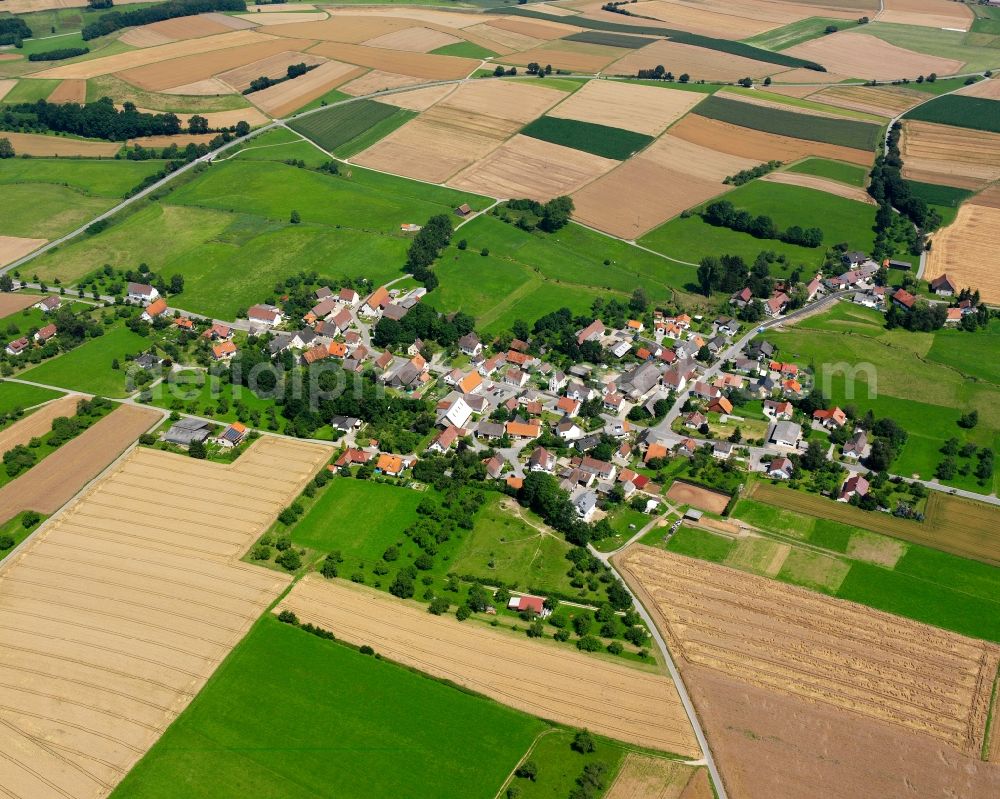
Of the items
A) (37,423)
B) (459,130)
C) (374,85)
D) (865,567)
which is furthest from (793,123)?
(37,423)

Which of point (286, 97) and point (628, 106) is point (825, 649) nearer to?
point (628, 106)

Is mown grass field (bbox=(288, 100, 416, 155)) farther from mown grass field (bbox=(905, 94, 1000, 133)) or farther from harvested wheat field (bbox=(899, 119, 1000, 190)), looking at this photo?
mown grass field (bbox=(905, 94, 1000, 133))

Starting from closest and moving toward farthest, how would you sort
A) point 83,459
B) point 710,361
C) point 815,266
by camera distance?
point 83,459, point 710,361, point 815,266

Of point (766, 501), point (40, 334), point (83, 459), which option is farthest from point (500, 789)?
point (40, 334)

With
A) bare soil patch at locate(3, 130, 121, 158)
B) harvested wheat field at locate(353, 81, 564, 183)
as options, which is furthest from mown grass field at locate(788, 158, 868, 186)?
bare soil patch at locate(3, 130, 121, 158)

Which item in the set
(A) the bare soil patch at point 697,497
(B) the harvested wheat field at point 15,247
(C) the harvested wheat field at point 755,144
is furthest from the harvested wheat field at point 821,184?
(B) the harvested wheat field at point 15,247

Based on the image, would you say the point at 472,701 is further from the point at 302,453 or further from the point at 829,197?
the point at 829,197
